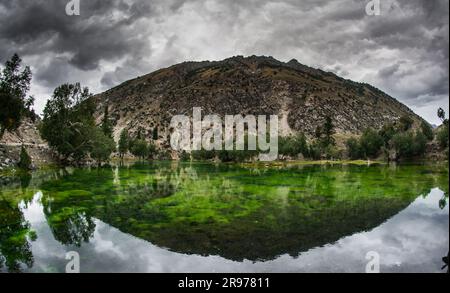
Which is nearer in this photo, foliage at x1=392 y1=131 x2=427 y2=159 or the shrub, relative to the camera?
foliage at x1=392 y1=131 x2=427 y2=159

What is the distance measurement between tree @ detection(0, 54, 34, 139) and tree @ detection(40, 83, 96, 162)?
1839 centimetres

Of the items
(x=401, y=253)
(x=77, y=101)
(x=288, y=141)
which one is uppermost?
(x=77, y=101)

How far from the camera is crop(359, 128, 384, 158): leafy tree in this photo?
127m

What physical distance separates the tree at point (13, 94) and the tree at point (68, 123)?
18.4 metres

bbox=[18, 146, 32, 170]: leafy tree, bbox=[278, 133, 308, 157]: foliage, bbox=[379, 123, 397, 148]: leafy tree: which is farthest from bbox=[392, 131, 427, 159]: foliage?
bbox=[18, 146, 32, 170]: leafy tree

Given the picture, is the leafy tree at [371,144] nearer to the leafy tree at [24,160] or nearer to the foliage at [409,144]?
the foliage at [409,144]

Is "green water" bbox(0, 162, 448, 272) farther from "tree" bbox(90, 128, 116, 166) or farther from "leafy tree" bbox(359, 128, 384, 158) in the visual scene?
"leafy tree" bbox(359, 128, 384, 158)

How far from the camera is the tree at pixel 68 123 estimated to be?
299ft

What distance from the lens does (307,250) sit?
19953 millimetres

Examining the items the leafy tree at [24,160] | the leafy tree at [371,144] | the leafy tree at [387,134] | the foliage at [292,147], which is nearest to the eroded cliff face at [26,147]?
the leafy tree at [24,160]

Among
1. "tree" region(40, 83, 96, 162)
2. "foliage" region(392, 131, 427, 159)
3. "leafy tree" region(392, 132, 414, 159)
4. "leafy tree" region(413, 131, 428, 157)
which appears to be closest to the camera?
"tree" region(40, 83, 96, 162)

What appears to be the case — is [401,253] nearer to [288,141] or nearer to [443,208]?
[443,208]
